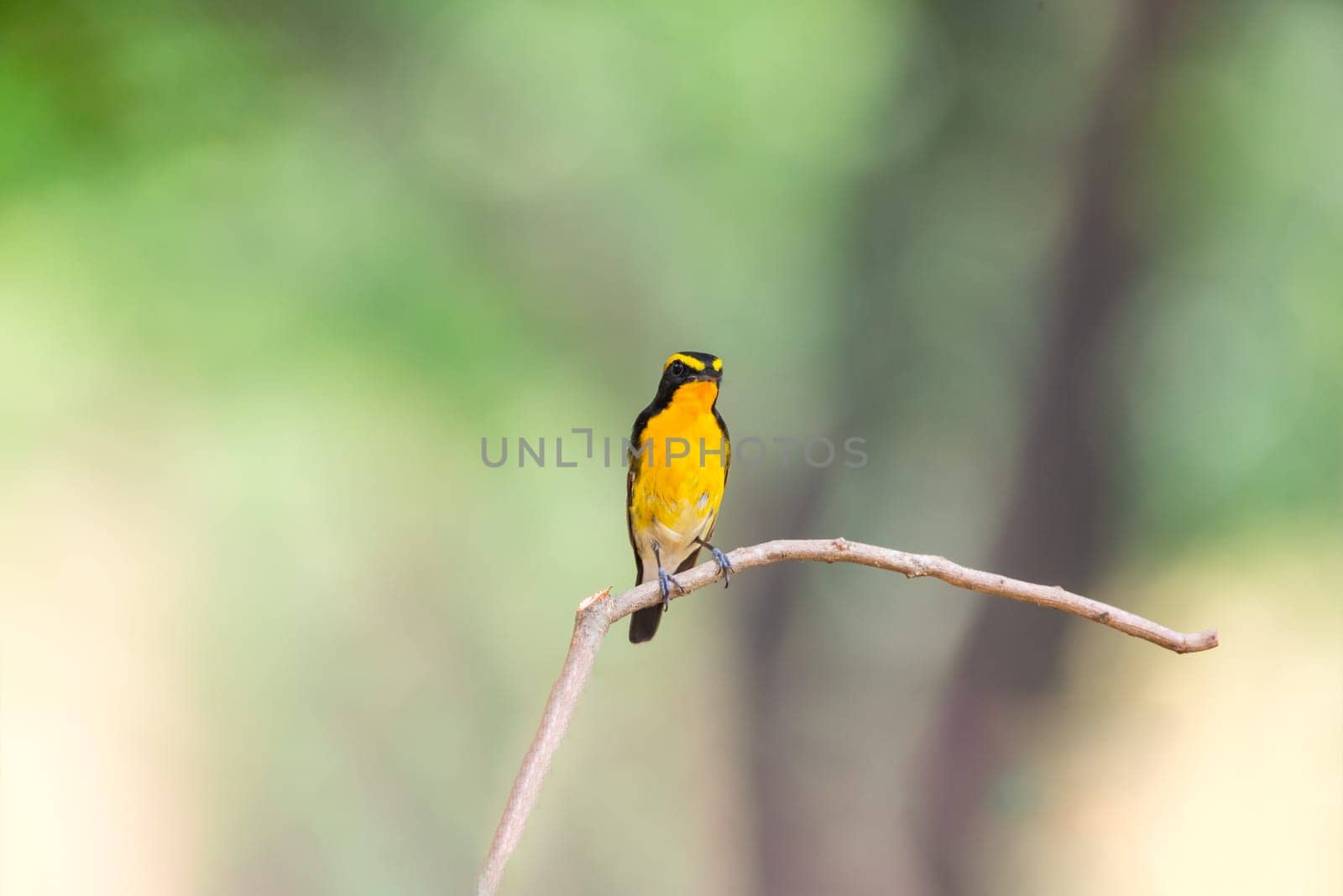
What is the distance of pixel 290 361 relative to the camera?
142 inches

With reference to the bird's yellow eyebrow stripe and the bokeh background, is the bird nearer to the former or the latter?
the bird's yellow eyebrow stripe

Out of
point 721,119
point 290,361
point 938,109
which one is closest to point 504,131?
point 721,119

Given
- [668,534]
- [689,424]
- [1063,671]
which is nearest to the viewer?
[689,424]

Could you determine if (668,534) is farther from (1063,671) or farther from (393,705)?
(1063,671)

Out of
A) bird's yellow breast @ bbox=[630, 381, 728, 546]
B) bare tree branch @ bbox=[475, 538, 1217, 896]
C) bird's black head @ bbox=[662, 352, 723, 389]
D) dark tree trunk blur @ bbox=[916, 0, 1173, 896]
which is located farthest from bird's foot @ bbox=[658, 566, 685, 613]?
dark tree trunk blur @ bbox=[916, 0, 1173, 896]

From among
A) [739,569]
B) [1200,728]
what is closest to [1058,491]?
[1200,728]

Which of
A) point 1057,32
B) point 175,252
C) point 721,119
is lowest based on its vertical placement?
point 175,252

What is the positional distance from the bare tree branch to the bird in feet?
1.24

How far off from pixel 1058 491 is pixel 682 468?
178 centimetres

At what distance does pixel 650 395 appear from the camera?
3.76m

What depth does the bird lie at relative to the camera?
8.19ft

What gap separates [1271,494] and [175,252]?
3.80 meters

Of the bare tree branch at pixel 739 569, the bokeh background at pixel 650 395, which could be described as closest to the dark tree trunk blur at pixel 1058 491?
the bokeh background at pixel 650 395

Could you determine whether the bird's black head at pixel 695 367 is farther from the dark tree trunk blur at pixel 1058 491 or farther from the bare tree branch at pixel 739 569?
the dark tree trunk blur at pixel 1058 491
